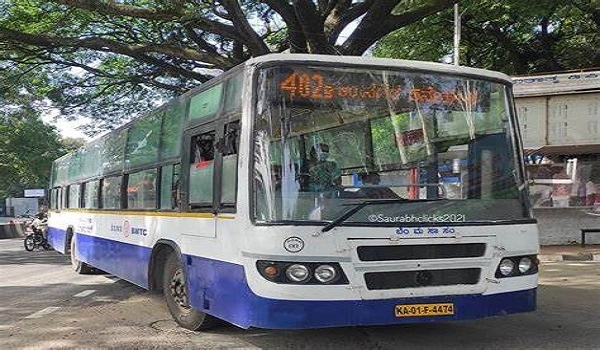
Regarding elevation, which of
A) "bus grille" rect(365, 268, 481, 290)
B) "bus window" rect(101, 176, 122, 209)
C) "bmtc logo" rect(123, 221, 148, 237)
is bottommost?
"bus grille" rect(365, 268, 481, 290)

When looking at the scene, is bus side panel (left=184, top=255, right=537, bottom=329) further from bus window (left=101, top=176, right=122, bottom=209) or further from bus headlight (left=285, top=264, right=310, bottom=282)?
bus window (left=101, top=176, right=122, bottom=209)

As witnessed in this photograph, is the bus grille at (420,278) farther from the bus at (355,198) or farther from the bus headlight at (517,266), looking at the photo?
the bus headlight at (517,266)

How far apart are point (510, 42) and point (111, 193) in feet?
59.5

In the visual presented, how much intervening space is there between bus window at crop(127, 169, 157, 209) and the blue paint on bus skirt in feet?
5.18

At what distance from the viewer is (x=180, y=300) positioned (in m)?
7.11

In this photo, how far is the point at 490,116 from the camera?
6.07 m

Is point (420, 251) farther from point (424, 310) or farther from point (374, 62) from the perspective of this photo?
point (374, 62)

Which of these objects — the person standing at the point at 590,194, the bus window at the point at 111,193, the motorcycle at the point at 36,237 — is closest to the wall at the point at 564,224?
the person standing at the point at 590,194

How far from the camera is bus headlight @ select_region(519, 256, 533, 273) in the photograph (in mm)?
5832

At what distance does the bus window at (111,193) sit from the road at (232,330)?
1372 millimetres

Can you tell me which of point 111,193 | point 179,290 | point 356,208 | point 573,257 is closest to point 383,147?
point 356,208

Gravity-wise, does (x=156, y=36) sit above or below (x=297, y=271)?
above

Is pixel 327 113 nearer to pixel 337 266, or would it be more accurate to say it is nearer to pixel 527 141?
pixel 337 266

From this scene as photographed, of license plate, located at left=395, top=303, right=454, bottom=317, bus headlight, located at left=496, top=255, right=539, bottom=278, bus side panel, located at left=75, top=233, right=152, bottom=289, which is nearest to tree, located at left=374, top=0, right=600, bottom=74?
bus side panel, located at left=75, top=233, right=152, bottom=289
